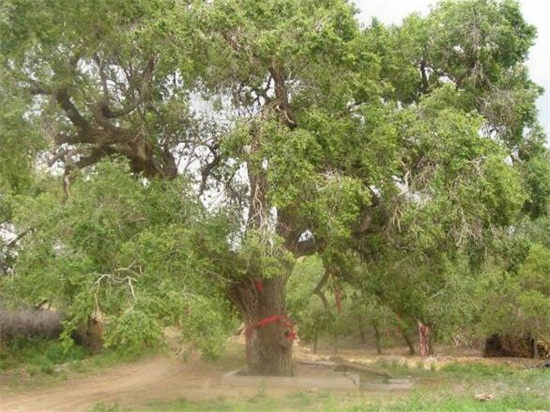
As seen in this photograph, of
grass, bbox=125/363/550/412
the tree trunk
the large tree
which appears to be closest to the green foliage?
the large tree

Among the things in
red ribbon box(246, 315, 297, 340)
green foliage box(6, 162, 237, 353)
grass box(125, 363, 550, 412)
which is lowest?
grass box(125, 363, 550, 412)

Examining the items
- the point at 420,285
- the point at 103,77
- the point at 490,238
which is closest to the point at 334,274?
the point at 420,285

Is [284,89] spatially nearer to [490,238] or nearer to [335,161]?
[335,161]

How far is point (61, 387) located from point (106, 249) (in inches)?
214

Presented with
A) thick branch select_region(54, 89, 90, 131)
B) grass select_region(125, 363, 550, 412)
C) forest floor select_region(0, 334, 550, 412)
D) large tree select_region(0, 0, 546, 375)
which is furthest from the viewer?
thick branch select_region(54, 89, 90, 131)

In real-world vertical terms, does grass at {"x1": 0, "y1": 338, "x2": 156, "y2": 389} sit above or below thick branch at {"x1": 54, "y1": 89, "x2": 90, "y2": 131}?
below

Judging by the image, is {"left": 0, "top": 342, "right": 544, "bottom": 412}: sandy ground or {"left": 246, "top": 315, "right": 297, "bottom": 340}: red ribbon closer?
{"left": 0, "top": 342, "right": 544, "bottom": 412}: sandy ground

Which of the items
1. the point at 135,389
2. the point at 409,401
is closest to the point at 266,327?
the point at 135,389

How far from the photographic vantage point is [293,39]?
35.0ft

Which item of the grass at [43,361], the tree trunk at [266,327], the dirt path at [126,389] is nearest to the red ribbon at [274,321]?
the tree trunk at [266,327]

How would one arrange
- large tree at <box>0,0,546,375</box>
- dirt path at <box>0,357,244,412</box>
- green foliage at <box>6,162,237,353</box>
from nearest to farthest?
green foliage at <box>6,162,237,353</box>
large tree at <box>0,0,546,375</box>
dirt path at <box>0,357,244,412</box>

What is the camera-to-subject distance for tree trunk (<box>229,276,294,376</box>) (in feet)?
45.7

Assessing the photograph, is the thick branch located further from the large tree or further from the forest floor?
the forest floor

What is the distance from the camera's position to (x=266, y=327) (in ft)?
46.4
